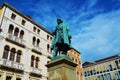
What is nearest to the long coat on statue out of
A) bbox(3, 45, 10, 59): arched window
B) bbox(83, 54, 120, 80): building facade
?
bbox(3, 45, 10, 59): arched window

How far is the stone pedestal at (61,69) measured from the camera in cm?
756

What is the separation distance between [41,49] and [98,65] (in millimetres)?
21949

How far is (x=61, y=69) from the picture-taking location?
769 centimetres

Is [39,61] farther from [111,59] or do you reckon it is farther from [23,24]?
[111,59]

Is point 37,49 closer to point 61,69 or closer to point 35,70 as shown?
point 35,70

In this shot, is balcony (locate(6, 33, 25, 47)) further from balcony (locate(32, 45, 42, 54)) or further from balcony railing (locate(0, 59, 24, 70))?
balcony railing (locate(0, 59, 24, 70))

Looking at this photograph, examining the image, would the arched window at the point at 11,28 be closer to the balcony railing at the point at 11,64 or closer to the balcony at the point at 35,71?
the balcony railing at the point at 11,64

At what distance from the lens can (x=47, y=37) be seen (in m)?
26.1

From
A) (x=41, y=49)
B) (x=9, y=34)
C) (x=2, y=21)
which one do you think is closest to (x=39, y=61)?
(x=41, y=49)

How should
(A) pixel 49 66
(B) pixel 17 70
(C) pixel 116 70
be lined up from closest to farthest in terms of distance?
(A) pixel 49 66 < (B) pixel 17 70 < (C) pixel 116 70

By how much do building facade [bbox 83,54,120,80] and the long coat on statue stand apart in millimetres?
30485

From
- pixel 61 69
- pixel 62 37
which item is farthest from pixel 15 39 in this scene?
pixel 61 69

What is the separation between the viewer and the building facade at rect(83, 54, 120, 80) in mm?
36000

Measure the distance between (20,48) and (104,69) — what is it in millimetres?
Result: 25938
